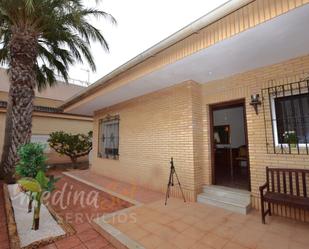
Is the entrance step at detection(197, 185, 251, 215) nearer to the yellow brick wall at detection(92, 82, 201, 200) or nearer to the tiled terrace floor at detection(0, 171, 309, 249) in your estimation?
the tiled terrace floor at detection(0, 171, 309, 249)

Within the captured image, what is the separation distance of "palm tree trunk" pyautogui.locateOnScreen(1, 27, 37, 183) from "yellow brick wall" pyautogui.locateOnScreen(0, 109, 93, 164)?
4339 millimetres

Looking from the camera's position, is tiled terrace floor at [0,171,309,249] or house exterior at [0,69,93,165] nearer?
tiled terrace floor at [0,171,309,249]

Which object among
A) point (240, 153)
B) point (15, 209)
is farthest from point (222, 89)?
point (15, 209)

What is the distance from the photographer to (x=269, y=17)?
2.44m

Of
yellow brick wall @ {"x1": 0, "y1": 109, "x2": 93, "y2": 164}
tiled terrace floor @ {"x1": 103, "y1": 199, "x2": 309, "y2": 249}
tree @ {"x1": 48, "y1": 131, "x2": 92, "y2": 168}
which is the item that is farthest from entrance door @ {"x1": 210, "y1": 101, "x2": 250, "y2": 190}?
yellow brick wall @ {"x1": 0, "y1": 109, "x2": 93, "y2": 164}

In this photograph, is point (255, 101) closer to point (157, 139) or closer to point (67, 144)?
point (157, 139)

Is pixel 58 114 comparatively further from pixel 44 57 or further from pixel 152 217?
pixel 152 217

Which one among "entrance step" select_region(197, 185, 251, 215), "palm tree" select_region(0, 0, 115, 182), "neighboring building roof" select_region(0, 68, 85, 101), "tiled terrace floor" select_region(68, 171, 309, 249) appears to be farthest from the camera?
"neighboring building roof" select_region(0, 68, 85, 101)

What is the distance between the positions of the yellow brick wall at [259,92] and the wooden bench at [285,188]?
0.19m

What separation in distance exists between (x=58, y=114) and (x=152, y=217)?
1010 cm

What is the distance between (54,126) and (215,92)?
1028 cm

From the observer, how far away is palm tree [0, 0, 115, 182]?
224 inches

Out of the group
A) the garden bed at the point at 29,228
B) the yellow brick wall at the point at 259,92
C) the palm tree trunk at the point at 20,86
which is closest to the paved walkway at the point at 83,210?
the garden bed at the point at 29,228

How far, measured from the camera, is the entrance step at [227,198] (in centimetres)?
394
